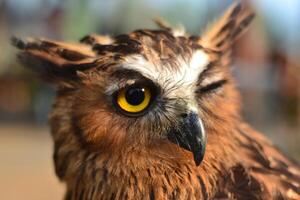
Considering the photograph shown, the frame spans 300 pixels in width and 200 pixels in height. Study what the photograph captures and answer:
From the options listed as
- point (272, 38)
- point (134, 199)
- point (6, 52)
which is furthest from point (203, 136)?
point (6, 52)

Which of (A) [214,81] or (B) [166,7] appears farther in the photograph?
(B) [166,7]

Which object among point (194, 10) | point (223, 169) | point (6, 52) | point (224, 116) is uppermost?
point (6, 52)

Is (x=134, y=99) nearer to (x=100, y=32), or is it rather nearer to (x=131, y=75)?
(x=131, y=75)

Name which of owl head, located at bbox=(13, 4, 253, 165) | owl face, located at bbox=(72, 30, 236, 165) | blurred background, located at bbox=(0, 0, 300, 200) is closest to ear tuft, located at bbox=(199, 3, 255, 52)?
owl head, located at bbox=(13, 4, 253, 165)

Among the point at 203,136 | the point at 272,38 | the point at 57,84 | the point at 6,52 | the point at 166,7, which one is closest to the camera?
the point at 203,136

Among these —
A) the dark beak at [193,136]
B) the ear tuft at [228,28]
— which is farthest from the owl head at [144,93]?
the ear tuft at [228,28]

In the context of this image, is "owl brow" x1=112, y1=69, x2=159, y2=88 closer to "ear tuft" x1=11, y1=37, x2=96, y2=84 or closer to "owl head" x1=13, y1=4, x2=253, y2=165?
"owl head" x1=13, y1=4, x2=253, y2=165

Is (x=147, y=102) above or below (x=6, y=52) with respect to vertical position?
below

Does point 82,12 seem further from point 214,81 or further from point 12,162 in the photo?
point 214,81

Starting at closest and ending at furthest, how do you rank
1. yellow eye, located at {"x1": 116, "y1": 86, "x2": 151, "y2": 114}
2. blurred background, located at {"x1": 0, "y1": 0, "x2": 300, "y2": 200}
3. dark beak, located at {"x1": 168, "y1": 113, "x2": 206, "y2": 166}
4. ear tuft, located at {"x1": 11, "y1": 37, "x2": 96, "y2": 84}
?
dark beak, located at {"x1": 168, "y1": 113, "x2": 206, "y2": 166}
yellow eye, located at {"x1": 116, "y1": 86, "x2": 151, "y2": 114}
ear tuft, located at {"x1": 11, "y1": 37, "x2": 96, "y2": 84}
blurred background, located at {"x1": 0, "y1": 0, "x2": 300, "y2": 200}
